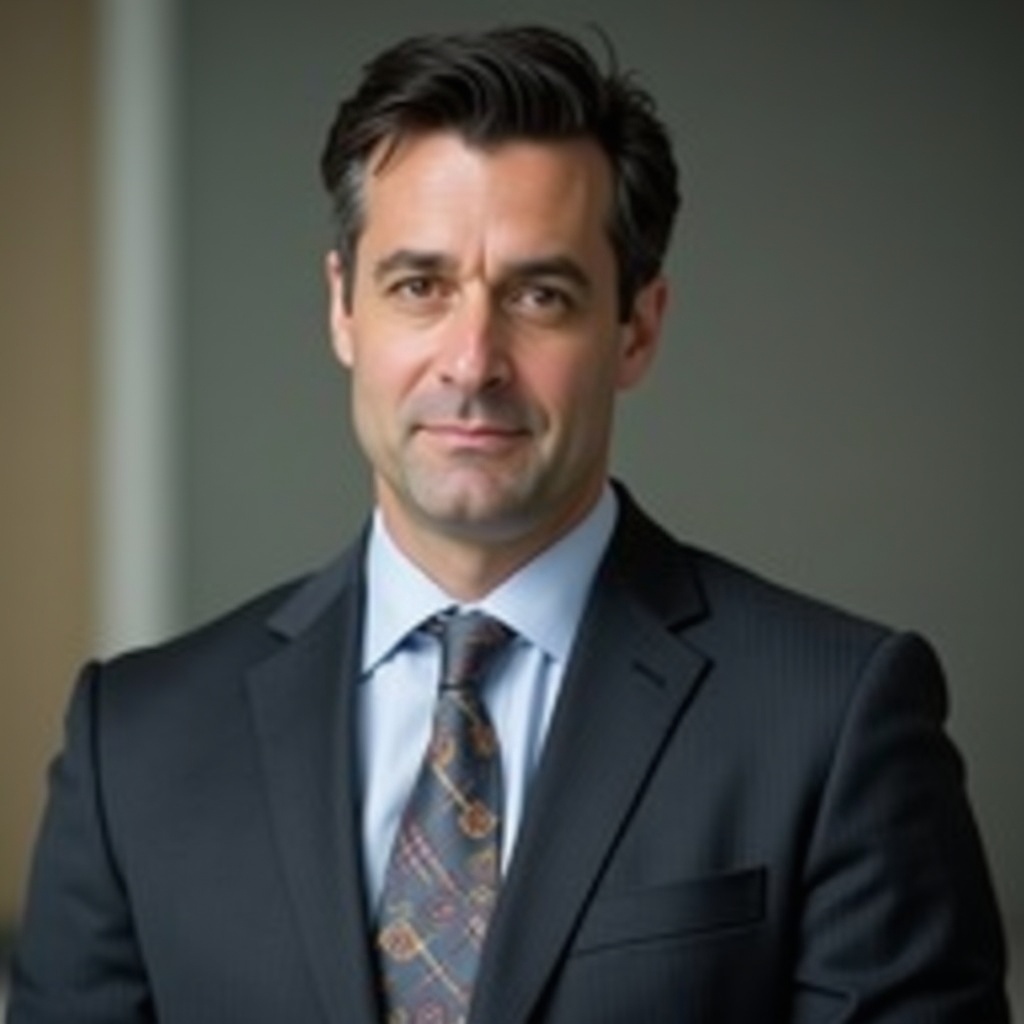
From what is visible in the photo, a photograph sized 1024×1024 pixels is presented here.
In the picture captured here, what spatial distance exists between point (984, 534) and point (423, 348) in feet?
4.33

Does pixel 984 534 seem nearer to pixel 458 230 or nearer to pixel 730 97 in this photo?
pixel 730 97

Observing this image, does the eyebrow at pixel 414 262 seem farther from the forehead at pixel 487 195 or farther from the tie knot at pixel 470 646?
the tie knot at pixel 470 646

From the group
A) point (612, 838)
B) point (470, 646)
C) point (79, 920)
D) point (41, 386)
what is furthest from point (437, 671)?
point (41, 386)

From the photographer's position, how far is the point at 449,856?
1.17 metres

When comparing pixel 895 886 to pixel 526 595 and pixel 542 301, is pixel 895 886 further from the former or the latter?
pixel 542 301

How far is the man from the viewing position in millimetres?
1133

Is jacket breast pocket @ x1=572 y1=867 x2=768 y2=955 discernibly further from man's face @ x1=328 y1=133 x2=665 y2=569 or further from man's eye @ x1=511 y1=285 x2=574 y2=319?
man's eye @ x1=511 y1=285 x2=574 y2=319

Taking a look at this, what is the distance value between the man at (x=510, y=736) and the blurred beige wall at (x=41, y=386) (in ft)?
2.93

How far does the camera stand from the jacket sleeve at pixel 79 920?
49.1 inches

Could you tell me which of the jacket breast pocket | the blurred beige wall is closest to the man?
the jacket breast pocket

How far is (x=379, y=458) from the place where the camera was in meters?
1.23

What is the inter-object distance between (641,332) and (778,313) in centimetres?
102

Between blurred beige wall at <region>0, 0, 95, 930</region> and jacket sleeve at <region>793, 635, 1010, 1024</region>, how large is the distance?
47.5 inches

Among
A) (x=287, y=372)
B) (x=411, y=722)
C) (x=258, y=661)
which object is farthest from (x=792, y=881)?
(x=287, y=372)
